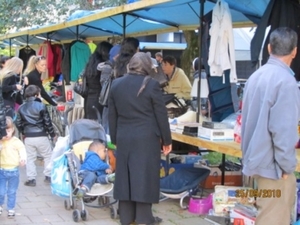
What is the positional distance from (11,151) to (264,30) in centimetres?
297

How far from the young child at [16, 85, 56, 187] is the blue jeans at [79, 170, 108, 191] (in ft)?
5.43

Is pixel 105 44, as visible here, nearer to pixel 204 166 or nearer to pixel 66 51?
pixel 204 166

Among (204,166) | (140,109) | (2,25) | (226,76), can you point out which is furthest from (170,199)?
(2,25)

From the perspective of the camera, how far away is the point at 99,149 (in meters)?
6.20

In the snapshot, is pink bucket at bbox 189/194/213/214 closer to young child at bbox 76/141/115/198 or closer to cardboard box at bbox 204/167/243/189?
cardboard box at bbox 204/167/243/189

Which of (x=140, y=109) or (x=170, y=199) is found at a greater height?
(x=140, y=109)

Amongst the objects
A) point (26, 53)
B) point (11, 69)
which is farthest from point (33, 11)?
point (11, 69)

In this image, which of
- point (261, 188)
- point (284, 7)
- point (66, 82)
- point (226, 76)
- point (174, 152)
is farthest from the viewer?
point (66, 82)

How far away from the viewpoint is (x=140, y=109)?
4965 millimetres

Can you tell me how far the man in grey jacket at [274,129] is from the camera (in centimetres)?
357

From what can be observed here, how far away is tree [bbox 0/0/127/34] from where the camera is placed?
17.5 m

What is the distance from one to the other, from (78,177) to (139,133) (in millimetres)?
1122

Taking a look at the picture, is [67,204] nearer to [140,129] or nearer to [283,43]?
[140,129]

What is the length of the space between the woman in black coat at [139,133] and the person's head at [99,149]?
1.00 metres
